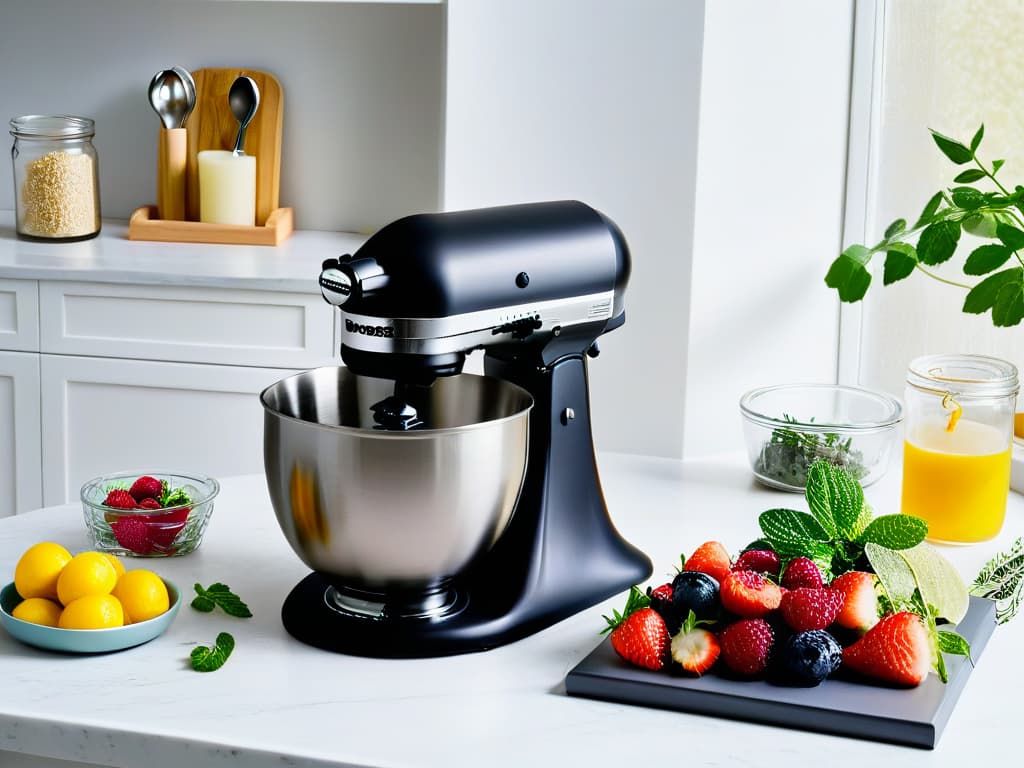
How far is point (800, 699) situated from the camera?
0.99 metres

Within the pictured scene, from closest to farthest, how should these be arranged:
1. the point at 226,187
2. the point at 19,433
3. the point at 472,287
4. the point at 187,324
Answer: the point at 472,287
the point at 187,324
the point at 19,433
the point at 226,187

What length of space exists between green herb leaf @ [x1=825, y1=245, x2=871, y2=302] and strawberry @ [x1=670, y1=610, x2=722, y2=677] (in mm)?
700

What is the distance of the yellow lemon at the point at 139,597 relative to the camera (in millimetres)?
1104

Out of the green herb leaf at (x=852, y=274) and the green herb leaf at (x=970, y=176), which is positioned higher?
the green herb leaf at (x=970, y=176)

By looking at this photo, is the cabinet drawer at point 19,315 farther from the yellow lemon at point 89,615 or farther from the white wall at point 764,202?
the yellow lemon at point 89,615

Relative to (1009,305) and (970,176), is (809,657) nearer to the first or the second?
(1009,305)

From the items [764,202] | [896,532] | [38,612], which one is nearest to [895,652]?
[896,532]

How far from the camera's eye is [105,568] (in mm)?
1101

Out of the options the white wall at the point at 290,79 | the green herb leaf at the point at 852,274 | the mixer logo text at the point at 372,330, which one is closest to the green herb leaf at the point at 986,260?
the green herb leaf at the point at 852,274

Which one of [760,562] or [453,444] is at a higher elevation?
[453,444]

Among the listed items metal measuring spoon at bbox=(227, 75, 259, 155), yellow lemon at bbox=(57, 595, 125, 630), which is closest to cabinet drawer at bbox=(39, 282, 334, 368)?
metal measuring spoon at bbox=(227, 75, 259, 155)

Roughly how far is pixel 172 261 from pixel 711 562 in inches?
70.3

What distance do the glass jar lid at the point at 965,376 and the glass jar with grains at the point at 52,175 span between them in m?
1.96

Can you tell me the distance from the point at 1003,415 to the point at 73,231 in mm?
2060
